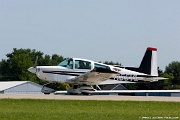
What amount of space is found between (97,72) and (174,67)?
70.0 meters

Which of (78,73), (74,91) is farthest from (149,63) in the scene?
(74,91)

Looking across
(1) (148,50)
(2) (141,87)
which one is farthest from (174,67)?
(1) (148,50)

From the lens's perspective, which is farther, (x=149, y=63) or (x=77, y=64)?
(x=149, y=63)

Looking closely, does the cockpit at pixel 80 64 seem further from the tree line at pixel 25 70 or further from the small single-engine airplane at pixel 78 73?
the tree line at pixel 25 70

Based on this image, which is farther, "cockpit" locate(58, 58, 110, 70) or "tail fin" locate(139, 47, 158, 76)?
"tail fin" locate(139, 47, 158, 76)

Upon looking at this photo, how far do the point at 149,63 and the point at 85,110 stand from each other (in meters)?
21.8

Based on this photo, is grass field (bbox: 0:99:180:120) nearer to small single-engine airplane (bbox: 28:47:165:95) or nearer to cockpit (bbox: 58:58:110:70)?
small single-engine airplane (bbox: 28:47:165:95)

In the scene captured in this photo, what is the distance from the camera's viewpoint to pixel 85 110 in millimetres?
19125

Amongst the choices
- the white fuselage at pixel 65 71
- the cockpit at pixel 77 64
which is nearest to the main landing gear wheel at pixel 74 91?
the white fuselage at pixel 65 71

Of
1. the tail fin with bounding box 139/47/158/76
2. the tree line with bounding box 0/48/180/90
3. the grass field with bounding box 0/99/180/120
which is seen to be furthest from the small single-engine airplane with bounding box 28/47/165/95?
the tree line with bounding box 0/48/180/90

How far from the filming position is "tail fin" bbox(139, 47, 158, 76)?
39672 millimetres

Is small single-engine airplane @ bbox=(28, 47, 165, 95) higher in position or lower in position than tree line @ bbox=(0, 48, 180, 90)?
lower

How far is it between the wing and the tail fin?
19.1ft

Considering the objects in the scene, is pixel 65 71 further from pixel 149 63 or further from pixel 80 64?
pixel 149 63
